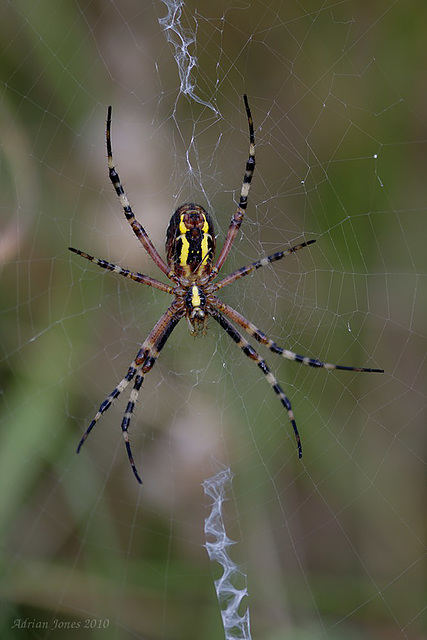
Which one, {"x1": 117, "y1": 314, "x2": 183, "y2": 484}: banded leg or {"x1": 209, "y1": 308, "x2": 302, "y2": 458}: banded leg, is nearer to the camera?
{"x1": 209, "y1": 308, "x2": 302, "y2": 458}: banded leg

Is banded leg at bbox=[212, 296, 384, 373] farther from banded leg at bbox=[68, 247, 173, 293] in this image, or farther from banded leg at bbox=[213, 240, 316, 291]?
banded leg at bbox=[68, 247, 173, 293]

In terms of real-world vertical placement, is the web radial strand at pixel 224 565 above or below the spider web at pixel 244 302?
below

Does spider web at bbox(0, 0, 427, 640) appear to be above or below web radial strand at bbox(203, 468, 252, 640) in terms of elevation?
above

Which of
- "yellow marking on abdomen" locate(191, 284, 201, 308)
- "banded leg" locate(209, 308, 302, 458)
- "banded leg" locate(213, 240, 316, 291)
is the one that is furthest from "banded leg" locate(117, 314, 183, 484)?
"banded leg" locate(213, 240, 316, 291)

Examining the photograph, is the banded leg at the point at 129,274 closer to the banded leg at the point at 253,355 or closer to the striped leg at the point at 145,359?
the striped leg at the point at 145,359

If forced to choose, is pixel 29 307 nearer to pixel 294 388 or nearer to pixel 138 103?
pixel 138 103

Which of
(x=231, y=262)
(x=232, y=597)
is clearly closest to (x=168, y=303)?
(x=231, y=262)

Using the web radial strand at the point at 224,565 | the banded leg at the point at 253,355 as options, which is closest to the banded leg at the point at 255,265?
the banded leg at the point at 253,355
